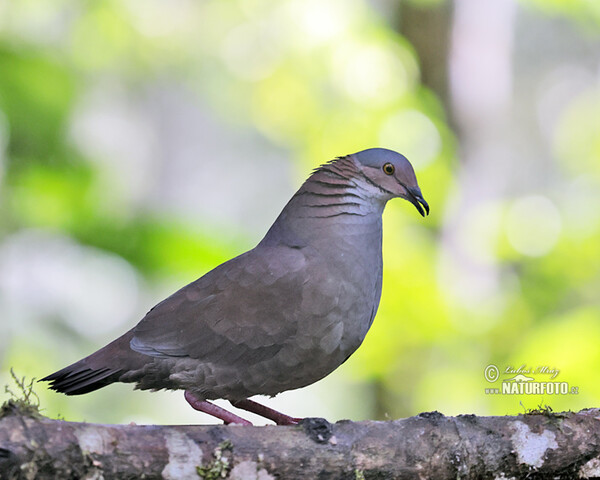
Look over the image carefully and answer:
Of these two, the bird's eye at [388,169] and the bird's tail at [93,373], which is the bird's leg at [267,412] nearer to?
the bird's tail at [93,373]

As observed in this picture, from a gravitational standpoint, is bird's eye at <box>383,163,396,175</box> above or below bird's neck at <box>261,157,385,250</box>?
above

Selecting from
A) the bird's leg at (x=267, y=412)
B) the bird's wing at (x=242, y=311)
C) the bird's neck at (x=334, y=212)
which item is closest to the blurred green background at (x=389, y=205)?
the bird's leg at (x=267, y=412)

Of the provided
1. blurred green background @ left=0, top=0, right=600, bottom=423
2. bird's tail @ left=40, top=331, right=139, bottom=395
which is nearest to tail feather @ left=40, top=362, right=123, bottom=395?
bird's tail @ left=40, top=331, right=139, bottom=395

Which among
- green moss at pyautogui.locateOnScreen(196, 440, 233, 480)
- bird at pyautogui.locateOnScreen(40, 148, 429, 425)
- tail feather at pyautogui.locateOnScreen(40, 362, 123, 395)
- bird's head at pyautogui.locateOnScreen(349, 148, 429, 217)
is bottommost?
green moss at pyautogui.locateOnScreen(196, 440, 233, 480)

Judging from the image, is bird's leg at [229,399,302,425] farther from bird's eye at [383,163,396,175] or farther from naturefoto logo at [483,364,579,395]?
naturefoto logo at [483,364,579,395]

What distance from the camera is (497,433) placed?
2959 millimetres

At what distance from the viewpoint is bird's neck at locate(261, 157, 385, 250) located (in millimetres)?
3246

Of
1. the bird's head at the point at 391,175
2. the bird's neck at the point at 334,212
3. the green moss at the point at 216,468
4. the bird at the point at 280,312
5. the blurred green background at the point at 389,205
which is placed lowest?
the green moss at the point at 216,468

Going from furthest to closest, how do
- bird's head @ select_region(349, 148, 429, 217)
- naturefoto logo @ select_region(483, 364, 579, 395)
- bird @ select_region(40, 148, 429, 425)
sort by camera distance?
naturefoto logo @ select_region(483, 364, 579, 395)
bird's head @ select_region(349, 148, 429, 217)
bird @ select_region(40, 148, 429, 425)

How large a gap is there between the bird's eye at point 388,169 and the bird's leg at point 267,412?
1179 millimetres

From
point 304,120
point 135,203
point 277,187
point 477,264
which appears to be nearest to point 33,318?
point 135,203

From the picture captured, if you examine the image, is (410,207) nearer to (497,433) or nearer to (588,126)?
(588,126)

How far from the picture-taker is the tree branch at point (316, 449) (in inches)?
93.3

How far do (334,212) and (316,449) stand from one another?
1.07 metres
